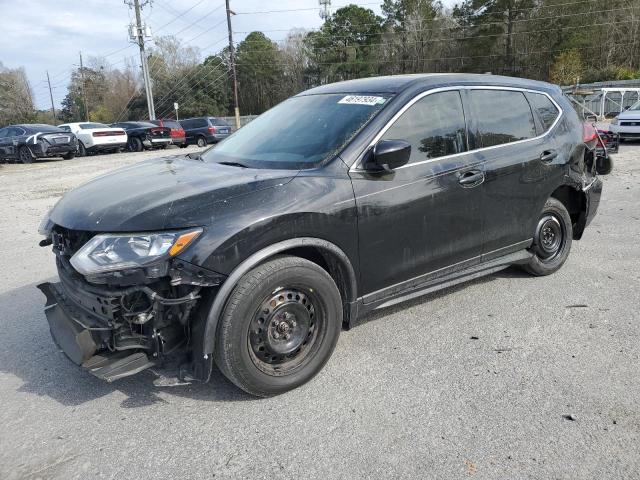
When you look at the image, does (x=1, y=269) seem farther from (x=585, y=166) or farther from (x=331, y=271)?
(x=585, y=166)

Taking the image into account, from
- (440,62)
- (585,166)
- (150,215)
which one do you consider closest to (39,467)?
(150,215)

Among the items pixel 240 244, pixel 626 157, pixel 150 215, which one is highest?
pixel 150 215

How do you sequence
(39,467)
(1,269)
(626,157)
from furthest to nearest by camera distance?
1. (626,157)
2. (1,269)
3. (39,467)

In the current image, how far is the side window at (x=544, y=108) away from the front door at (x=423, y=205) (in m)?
1.02

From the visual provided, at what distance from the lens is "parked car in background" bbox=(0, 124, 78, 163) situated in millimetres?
19281

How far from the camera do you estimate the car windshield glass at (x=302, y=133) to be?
11.3 ft

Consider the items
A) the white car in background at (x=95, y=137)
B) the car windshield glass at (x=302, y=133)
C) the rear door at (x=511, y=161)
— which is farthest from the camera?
the white car in background at (x=95, y=137)

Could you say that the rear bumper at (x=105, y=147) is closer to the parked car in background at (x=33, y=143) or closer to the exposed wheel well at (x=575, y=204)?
the parked car in background at (x=33, y=143)

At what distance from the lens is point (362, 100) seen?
3.71 metres

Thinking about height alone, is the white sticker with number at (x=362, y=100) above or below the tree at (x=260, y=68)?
below

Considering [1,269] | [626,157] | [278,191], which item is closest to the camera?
[278,191]

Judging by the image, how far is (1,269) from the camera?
18.9 ft

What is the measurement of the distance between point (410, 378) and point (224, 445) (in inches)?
48.0

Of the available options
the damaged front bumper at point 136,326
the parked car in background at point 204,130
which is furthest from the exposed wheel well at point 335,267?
the parked car in background at point 204,130
